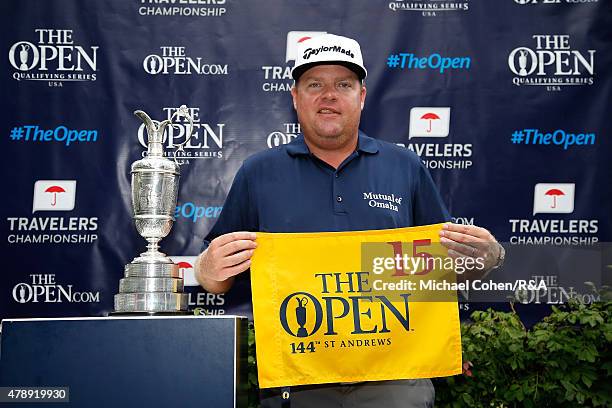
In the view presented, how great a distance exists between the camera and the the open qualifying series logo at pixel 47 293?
3.43 m

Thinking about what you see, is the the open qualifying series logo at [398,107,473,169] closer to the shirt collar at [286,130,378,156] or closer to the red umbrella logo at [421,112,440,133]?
the red umbrella logo at [421,112,440,133]

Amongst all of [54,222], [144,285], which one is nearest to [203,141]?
[54,222]

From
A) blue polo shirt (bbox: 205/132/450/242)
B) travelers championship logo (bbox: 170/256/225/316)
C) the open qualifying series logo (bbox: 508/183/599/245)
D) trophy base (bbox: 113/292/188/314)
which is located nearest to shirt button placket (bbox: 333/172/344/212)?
blue polo shirt (bbox: 205/132/450/242)

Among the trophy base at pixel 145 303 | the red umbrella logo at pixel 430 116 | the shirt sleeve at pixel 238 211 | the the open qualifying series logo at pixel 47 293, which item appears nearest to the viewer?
the trophy base at pixel 145 303

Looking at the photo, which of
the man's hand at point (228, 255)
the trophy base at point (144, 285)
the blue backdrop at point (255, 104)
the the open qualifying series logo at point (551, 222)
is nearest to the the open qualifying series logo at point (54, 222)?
the blue backdrop at point (255, 104)

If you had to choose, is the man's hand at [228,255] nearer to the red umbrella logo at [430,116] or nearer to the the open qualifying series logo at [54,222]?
the the open qualifying series logo at [54,222]

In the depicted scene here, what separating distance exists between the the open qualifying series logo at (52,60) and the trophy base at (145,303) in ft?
6.59

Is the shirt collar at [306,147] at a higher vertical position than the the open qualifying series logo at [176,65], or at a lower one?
lower

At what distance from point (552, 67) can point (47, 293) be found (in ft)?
9.25

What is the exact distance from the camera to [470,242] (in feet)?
6.89

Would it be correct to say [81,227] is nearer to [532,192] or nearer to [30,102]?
[30,102]

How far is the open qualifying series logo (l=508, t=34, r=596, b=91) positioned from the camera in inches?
140

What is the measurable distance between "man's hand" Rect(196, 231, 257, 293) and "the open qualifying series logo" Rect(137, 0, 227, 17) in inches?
73.6

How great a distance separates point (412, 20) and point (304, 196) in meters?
1.67
